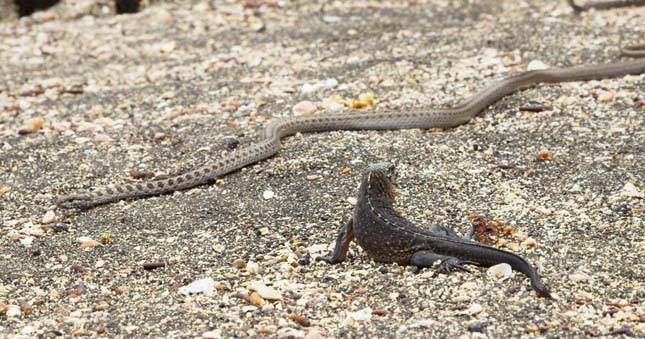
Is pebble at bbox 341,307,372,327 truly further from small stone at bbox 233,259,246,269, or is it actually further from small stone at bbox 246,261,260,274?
small stone at bbox 233,259,246,269

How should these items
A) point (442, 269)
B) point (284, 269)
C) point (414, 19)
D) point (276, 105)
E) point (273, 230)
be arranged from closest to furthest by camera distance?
point (442, 269) → point (284, 269) → point (273, 230) → point (276, 105) → point (414, 19)

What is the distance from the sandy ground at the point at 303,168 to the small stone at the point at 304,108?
0.33 ft

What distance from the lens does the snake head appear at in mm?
7219

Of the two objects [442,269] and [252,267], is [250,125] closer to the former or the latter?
[252,267]

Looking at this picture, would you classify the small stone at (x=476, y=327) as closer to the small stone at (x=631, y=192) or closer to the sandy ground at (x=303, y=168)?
the sandy ground at (x=303, y=168)

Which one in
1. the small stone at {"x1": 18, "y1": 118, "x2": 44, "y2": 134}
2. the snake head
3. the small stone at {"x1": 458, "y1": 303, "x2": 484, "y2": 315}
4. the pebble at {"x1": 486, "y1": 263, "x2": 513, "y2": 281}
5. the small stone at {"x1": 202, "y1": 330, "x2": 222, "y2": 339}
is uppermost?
the snake head

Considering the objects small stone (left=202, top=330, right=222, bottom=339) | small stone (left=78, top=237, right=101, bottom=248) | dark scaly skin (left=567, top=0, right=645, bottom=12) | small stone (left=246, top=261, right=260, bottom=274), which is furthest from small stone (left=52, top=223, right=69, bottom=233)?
dark scaly skin (left=567, top=0, right=645, bottom=12)

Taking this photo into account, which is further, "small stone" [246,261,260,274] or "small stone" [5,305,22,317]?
"small stone" [246,261,260,274]

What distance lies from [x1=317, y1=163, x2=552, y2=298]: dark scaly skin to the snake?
2573 millimetres

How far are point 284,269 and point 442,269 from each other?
123 cm

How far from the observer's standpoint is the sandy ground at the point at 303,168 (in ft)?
21.5

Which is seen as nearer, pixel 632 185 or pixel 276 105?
pixel 632 185

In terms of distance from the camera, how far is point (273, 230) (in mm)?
8047

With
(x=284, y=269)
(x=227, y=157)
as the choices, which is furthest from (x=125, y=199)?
(x=284, y=269)
